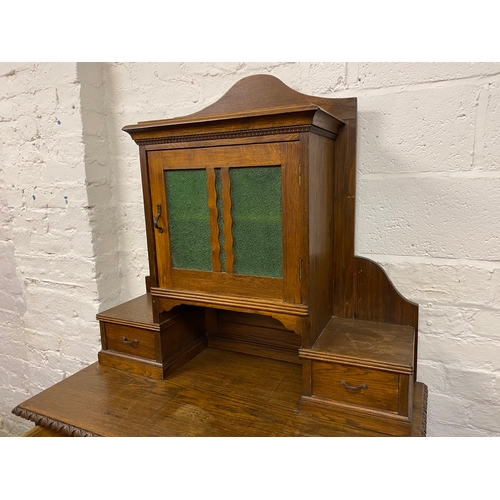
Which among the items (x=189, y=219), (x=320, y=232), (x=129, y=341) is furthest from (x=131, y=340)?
(x=320, y=232)

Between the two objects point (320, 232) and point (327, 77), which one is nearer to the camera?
point (320, 232)

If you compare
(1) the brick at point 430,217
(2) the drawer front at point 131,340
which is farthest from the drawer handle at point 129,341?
(1) the brick at point 430,217

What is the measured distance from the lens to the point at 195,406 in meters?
1.03

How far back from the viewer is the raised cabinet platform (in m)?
0.92

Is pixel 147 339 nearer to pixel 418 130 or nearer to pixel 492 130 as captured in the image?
pixel 418 130

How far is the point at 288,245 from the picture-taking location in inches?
37.5

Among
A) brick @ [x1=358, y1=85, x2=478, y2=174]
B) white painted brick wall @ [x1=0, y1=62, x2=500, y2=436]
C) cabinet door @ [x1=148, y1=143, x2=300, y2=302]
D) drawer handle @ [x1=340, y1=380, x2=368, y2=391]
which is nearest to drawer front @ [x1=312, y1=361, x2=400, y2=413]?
drawer handle @ [x1=340, y1=380, x2=368, y2=391]

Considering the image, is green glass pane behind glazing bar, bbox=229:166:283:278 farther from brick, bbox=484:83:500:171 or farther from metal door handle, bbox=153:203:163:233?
brick, bbox=484:83:500:171

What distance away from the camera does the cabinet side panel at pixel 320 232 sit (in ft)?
3.12

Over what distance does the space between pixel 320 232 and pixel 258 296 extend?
23 cm

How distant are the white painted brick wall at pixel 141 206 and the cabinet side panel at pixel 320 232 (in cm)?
12

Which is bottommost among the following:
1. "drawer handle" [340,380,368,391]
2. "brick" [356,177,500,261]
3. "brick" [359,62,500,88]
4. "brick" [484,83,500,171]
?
"drawer handle" [340,380,368,391]

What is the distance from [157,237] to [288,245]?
0.40 metres

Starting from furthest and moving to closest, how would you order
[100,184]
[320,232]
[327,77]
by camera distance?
1. [100,184]
2. [327,77]
3. [320,232]
